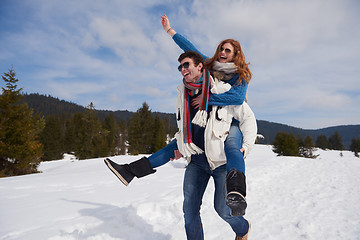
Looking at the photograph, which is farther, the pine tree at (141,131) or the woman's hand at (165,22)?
the pine tree at (141,131)

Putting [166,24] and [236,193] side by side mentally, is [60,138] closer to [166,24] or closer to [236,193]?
[166,24]

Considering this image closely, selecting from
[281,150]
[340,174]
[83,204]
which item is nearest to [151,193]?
[83,204]

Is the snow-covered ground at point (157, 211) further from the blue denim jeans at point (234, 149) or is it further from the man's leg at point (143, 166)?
the blue denim jeans at point (234, 149)

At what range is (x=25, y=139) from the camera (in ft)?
49.7

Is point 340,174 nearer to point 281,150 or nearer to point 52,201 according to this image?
point 52,201

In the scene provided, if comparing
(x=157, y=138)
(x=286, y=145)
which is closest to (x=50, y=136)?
(x=157, y=138)

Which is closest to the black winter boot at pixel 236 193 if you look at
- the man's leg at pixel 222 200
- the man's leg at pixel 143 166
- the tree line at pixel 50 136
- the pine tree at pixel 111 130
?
the man's leg at pixel 222 200

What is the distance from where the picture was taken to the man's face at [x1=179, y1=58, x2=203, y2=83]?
2.06 meters

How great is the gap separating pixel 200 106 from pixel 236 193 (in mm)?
842

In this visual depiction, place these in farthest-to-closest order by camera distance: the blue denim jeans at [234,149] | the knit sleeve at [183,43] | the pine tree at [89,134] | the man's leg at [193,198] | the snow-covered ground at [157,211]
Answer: the pine tree at [89,134] < the snow-covered ground at [157,211] < the knit sleeve at [183,43] < the man's leg at [193,198] < the blue denim jeans at [234,149]

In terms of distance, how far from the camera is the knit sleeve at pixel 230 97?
1966 millimetres

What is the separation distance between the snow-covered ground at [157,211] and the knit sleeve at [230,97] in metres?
2.01

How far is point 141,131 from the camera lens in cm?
3597

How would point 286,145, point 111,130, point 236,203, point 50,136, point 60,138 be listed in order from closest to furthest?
point 236,203 → point 286,145 → point 50,136 → point 60,138 → point 111,130
